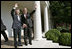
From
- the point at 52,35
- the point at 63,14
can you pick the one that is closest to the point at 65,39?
the point at 52,35

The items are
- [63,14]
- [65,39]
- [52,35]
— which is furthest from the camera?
[63,14]

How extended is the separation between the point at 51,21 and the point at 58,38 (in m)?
14.0

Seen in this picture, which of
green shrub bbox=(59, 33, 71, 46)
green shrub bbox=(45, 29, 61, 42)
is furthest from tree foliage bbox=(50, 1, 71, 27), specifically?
green shrub bbox=(45, 29, 61, 42)

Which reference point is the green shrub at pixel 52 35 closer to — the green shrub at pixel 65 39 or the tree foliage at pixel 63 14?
the green shrub at pixel 65 39

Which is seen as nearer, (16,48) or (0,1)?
(16,48)

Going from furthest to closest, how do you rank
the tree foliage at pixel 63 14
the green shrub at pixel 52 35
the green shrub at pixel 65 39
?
the tree foliage at pixel 63 14 < the green shrub at pixel 65 39 < the green shrub at pixel 52 35

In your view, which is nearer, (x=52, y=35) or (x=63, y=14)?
(x=52, y=35)

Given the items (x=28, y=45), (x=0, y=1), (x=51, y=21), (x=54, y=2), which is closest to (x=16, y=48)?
(x=28, y=45)

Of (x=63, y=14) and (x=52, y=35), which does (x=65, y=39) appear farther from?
(x=63, y=14)

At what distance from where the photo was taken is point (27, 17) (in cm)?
966

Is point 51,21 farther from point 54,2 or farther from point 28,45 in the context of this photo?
point 28,45

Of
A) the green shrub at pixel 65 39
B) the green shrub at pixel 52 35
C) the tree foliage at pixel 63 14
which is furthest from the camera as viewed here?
the tree foliage at pixel 63 14

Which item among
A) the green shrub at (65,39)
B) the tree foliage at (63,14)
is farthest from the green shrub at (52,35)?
the tree foliage at (63,14)

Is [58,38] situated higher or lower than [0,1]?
lower
